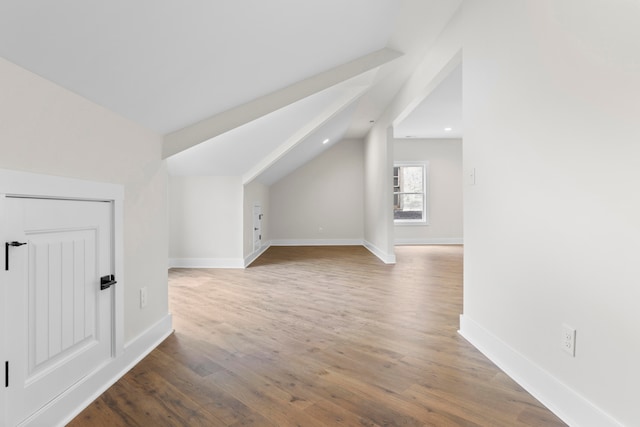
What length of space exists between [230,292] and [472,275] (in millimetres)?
2464

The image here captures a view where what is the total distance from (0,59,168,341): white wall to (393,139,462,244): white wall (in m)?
7.00

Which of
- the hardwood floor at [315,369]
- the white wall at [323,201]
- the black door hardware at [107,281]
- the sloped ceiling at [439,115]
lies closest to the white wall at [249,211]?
the white wall at [323,201]

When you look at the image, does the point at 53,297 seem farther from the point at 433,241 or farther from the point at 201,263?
the point at 433,241

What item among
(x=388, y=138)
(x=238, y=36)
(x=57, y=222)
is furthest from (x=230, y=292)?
(x=388, y=138)

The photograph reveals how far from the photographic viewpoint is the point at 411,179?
8.80 m

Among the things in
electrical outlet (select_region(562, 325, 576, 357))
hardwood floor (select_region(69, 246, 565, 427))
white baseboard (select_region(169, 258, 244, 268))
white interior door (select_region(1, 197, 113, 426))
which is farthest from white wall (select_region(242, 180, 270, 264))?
electrical outlet (select_region(562, 325, 576, 357))

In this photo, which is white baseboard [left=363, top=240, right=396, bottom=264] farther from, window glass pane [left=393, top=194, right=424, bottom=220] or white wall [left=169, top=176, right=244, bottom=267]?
white wall [left=169, top=176, right=244, bottom=267]

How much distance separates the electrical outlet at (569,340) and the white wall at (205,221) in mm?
4313

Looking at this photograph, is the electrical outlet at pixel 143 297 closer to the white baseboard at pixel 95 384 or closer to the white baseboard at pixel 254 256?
the white baseboard at pixel 95 384

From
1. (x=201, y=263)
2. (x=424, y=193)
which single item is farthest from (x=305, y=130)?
(x=424, y=193)

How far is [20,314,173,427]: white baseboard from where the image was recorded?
4.65ft

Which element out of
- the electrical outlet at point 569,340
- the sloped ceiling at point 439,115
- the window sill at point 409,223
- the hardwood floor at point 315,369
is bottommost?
the hardwood floor at point 315,369

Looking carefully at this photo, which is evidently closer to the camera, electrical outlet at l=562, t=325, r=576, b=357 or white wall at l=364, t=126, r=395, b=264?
electrical outlet at l=562, t=325, r=576, b=357

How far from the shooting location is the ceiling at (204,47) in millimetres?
1223
